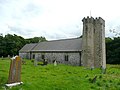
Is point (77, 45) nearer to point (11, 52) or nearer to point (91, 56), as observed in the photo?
point (91, 56)

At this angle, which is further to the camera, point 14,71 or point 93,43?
point 93,43

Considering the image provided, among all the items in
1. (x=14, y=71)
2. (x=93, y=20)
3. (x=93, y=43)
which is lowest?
(x=14, y=71)

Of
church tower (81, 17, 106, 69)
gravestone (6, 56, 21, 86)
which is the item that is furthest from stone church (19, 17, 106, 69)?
gravestone (6, 56, 21, 86)

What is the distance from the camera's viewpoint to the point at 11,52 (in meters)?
63.0

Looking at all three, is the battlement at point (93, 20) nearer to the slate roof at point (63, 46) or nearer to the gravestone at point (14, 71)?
the slate roof at point (63, 46)

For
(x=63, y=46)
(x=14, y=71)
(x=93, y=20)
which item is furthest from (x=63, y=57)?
(x=14, y=71)

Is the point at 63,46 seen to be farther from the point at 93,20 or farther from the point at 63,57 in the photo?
the point at 93,20

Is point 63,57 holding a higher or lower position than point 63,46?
lower

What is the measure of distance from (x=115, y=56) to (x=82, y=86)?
→ 149 ft

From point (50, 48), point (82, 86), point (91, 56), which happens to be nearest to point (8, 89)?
point (82, 86)

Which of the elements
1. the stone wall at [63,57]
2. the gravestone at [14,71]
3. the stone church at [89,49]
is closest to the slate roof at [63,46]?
the stone church at [89,49]

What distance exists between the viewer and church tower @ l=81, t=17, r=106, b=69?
3372cm

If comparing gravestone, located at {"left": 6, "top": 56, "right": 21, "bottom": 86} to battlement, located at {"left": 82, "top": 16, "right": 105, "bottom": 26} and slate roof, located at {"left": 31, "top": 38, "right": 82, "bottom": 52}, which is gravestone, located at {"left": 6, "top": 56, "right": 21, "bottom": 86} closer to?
slate roof, located at {"left": 31, "top": 38, "right": 82, "bottom": 52}

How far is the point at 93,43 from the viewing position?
34.6 m
